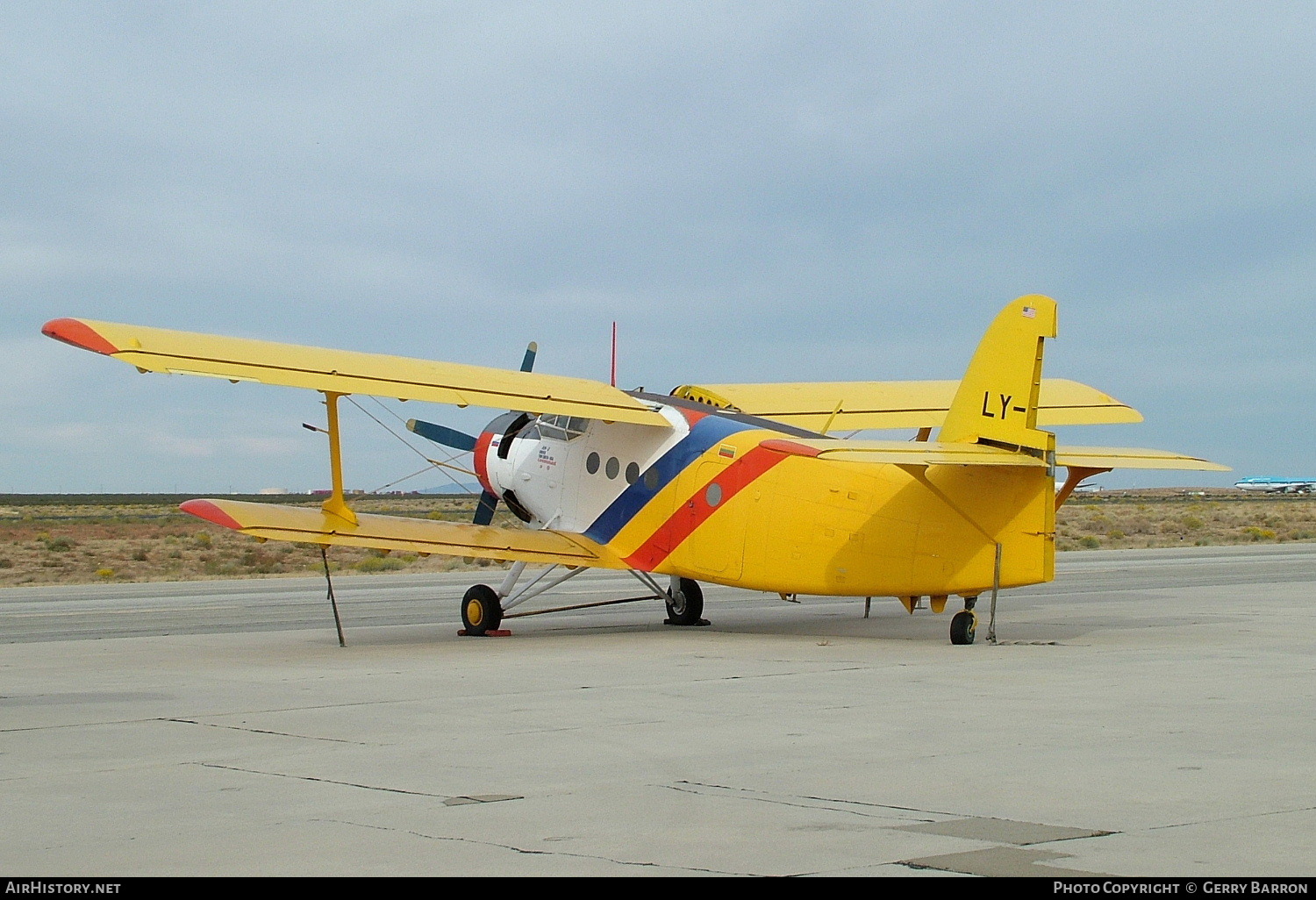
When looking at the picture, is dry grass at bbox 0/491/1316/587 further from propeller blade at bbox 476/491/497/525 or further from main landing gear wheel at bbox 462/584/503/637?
main landing gear wheel at bbox 462/584/503/637

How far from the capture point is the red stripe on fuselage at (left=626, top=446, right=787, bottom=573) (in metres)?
16.8

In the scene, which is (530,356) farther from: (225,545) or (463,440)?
(225,545)

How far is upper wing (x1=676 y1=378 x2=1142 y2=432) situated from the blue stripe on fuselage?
276cm

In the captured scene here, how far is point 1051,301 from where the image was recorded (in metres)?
15.3

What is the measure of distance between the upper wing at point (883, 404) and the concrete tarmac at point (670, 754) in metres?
3.92

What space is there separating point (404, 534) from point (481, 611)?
160cm

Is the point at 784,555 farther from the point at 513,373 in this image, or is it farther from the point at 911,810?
the point at 911,810

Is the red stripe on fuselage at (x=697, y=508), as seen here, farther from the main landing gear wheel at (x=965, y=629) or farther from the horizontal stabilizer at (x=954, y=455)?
the main landing gear wheel at (x=965, y=629)

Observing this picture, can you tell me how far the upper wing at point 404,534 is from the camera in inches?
648

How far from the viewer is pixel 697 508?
17453 mm

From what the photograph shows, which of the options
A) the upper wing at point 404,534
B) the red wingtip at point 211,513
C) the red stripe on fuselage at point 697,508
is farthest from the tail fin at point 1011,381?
the red wingtip at point 211,513

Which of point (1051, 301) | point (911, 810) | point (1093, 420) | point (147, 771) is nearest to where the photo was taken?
point (911, 810)
